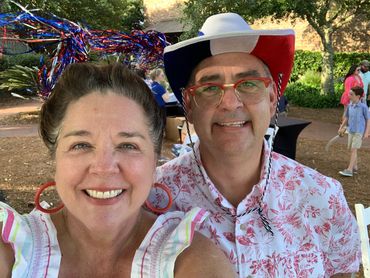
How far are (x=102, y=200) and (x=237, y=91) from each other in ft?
2.26

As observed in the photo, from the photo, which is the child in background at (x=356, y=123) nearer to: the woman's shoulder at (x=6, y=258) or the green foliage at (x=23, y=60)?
the woman's shoulder at (x=6, y=258)

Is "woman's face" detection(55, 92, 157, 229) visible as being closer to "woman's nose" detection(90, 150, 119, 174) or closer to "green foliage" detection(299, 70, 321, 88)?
"woman's nose" detection(90, 150, 119, 174)

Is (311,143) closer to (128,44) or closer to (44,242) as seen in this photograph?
(128,44)

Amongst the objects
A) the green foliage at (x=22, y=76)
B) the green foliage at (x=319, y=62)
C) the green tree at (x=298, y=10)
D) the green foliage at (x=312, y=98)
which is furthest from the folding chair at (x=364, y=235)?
the green foliage at (x=319, y=62)

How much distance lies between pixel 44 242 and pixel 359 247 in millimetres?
1493

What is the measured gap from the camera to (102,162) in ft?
4.03

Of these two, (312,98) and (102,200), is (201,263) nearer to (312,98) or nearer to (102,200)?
(102,200)

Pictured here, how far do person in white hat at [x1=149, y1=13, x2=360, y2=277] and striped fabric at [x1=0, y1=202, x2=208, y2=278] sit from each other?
0.25m

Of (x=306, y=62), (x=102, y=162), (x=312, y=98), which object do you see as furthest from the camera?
(x=306, y=62)

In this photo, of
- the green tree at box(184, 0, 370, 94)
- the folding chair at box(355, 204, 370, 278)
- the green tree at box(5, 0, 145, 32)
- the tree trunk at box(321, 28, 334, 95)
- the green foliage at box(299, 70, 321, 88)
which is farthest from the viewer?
the green foliage at box(299, 70, 321, 88)

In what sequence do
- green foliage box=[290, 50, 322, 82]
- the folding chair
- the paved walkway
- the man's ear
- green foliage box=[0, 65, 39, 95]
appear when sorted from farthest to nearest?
green foliage box=[290, 50, 322, 82] < the paved walkway < green foliage box=[0, 65, 39, 95] < the folding chair < the man's ear

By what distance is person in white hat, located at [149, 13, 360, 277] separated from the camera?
160 centimetres

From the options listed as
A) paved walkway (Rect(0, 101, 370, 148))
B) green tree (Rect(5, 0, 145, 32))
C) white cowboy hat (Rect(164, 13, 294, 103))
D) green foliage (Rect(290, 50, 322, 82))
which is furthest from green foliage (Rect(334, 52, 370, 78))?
white cowboy hat (Rect(164, 13, 294, 103))

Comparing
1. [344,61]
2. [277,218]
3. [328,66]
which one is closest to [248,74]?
[277,218]
